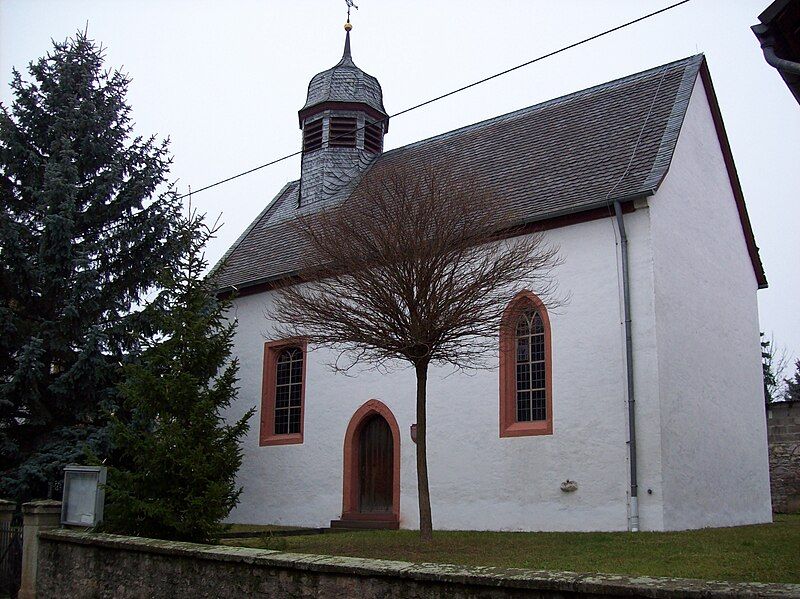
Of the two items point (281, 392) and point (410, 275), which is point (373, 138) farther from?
point (410, 275)

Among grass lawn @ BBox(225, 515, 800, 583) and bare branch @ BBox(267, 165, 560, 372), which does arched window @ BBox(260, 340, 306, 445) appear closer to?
grass lawn @ BBox(225, 515, 800, 583)

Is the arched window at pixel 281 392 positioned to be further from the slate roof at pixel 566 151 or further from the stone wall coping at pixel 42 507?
the stone wall coping at pixel 42 507

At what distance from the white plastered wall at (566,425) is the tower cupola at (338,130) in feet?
25.0

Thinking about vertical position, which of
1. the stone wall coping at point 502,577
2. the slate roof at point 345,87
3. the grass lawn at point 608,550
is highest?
the slate roof at point 345,87

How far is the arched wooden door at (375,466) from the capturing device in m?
17.6

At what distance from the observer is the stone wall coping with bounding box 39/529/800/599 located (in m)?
4.44

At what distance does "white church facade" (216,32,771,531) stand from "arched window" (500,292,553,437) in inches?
1.5

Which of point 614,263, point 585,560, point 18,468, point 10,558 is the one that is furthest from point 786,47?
point 18,468

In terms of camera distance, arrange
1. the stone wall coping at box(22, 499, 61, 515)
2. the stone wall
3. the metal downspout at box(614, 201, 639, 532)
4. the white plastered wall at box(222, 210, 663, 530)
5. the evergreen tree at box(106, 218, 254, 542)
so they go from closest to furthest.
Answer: the evergreen tree at box(106, 218, 254, 542)
the stone wall coping at box(22, 499, 61, 515)
the metal downspout at box(614, 201, 639, 532)
the white plastered wall at box(222, 210, 663, 530)
the stone wall

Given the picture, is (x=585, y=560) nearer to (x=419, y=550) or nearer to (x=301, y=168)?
(x=419, y=550)

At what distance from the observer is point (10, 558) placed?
11977mm

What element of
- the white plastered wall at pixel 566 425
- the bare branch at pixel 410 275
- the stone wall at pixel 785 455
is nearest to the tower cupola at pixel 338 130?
the white plastered wall at pixel 566 425

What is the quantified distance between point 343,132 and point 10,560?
1518 cm

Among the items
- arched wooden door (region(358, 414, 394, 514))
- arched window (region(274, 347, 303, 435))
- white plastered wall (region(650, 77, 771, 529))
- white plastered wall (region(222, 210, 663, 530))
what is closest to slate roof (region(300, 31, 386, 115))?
arched window (region(274, 347, 303, 435))
